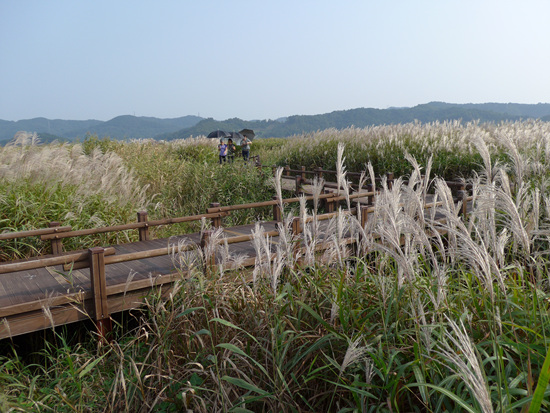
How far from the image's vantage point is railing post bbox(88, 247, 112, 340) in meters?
4.46

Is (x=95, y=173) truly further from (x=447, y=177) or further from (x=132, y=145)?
(x=447, y=177)

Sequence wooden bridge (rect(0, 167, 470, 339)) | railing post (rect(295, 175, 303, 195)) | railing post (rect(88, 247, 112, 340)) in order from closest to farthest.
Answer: wooden bridge (rect(0, 167, 470, 339))
railing post (rect(88, 247, 112, 340))
railing post (rect(295, 175, 303, 195))

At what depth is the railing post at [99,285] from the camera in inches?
175

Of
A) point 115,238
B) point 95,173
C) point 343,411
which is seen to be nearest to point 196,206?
point 95,173

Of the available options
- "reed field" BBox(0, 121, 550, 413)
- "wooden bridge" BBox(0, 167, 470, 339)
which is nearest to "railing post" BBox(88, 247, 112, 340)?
"wooden bridge" BBox(0, 167, 470, 339)

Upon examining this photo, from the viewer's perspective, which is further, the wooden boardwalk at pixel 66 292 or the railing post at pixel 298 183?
the railing post at pixel 298 183

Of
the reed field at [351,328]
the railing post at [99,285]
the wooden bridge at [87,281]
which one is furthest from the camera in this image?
the railing post at [99,285]

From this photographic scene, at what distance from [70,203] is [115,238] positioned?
34.7 inches

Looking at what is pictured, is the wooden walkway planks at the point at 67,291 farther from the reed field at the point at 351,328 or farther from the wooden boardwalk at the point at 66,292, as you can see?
the reed field at the point at 351,328

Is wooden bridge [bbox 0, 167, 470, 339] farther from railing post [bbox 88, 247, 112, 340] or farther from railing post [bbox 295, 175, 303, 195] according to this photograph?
railing post [bbox 295, 175, 303, 195]

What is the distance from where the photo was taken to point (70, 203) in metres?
7.21

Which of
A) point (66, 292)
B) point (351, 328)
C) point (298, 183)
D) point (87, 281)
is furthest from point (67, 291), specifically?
point (298, 183)

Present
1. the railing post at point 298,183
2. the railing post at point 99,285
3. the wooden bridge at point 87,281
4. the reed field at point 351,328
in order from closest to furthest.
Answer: the reed field at point 351,328 < the wooden bridge at point 87,281 < the railing post at point 99,285 < the railing post at point 298,183

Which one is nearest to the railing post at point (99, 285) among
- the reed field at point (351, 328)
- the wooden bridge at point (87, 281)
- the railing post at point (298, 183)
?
the wooden bridge at point (87, 281)
